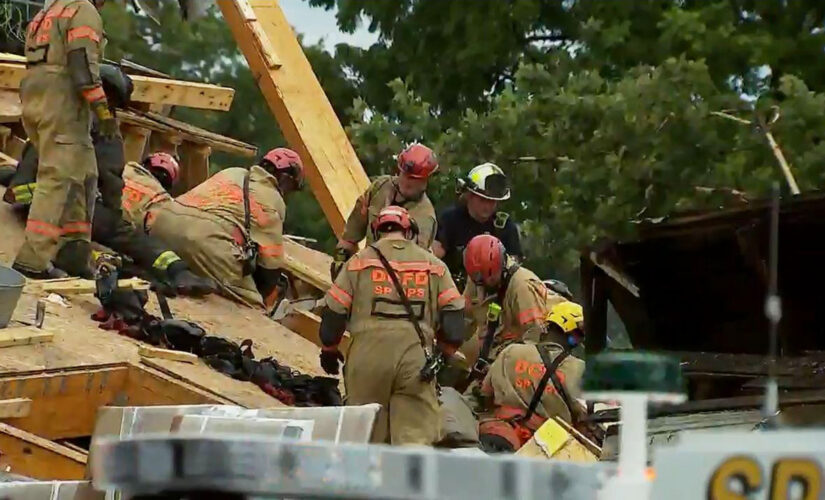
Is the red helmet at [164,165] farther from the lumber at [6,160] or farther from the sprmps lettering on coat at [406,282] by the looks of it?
the sprmps lettering on coat at [406,282]

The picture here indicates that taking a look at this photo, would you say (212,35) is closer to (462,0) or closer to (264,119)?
(264,119)

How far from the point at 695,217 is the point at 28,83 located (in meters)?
4.54

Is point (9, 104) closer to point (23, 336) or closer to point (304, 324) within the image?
point (304, 324)

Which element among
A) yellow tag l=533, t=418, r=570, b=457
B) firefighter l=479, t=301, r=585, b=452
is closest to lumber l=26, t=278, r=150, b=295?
firefighter l=479, t=301, r=585, b=452

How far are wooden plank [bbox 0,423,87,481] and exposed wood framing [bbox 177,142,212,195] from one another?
7.36 meters

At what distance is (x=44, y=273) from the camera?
10.6m

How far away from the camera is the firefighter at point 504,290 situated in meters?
10.4

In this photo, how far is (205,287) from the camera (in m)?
11.2

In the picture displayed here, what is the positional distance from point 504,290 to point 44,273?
2.84 metres

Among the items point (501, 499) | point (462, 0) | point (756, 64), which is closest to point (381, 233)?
point (501, 499)

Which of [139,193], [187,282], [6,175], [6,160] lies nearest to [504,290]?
[187,282]

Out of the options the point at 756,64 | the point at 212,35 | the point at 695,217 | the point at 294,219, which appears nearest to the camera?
the point at 695,217

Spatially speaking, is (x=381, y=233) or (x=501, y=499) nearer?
(x=501, y=499)

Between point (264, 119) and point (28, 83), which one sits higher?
point (264, 119)
